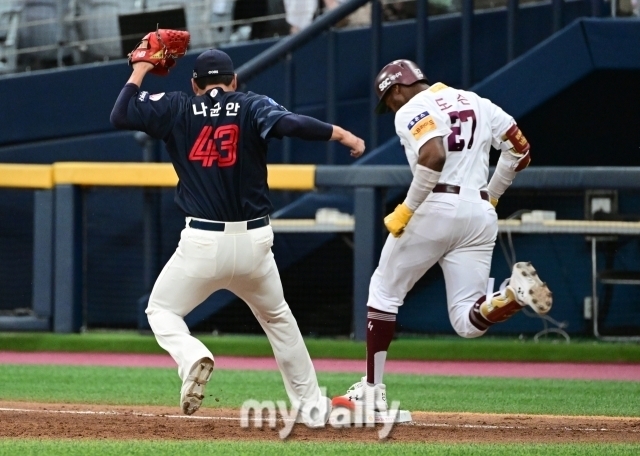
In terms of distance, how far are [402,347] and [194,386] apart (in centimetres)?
529

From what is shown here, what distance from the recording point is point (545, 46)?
11.2 meters

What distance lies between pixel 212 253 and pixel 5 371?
4.33 metres

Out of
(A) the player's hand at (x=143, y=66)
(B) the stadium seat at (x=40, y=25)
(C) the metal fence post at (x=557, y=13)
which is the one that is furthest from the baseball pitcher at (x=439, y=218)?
(B) the stadium seat at (x=40, y=25)

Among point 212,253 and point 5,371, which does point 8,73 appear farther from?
point 212,253

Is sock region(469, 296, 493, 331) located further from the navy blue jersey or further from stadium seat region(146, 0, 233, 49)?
stadium seat region(146, 0, 233, 49)

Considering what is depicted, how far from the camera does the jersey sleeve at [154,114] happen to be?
591cm

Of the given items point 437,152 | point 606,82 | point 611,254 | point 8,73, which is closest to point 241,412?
point 437,152

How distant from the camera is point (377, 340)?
21.7ft

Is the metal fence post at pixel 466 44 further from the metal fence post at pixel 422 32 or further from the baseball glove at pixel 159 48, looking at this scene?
the baseball glove at pixel 159 48

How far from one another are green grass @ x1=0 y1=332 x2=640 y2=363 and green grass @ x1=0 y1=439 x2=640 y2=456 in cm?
496

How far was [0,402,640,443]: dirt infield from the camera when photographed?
579 centimetres

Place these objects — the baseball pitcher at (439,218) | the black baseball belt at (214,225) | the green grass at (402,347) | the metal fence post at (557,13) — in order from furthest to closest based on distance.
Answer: the metal fence post at (557,13) < the green grass at (402,347) < the baseball pitcher at (439,218) < the black baseball belt at (214,225)

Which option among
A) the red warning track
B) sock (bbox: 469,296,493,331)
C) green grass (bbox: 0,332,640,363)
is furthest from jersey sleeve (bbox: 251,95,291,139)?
green grass (bbox: 0,332,640,363)

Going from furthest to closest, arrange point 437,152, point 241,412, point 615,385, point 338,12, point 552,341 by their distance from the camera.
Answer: point 338,12 → point 552,341 → point 615,385 → point 241,412 → point 437,152
